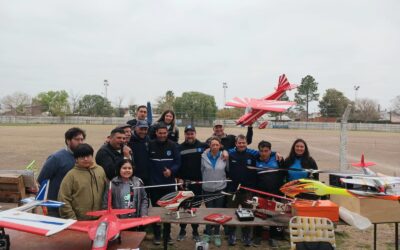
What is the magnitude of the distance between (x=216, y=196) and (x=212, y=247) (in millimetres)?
848

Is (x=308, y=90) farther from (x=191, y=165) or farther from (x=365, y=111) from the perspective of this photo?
(x=191, y=165)

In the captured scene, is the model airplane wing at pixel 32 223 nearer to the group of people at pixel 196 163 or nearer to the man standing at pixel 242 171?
the group of people at pixel 196 163

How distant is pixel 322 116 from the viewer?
7819cm

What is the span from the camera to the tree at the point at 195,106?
67.3 metres

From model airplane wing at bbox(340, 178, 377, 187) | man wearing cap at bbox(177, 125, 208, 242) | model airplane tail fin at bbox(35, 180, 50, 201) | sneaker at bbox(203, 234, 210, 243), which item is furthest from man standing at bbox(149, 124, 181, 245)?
model airplane wing at bbox(340, 178, 377, 187)

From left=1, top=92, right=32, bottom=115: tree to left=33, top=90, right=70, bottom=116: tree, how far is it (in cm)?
418

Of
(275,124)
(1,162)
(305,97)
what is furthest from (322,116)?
(1,162)

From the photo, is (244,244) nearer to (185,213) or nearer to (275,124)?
(185,213)

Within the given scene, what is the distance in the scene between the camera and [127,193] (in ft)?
13.8

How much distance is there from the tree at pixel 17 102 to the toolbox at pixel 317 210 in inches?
4227

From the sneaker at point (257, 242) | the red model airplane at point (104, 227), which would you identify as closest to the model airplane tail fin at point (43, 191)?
the red model airplane at point (104, 227)

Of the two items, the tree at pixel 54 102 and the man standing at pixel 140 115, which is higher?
the tree at pixel 54 102

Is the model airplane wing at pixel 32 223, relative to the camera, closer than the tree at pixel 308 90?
Yes

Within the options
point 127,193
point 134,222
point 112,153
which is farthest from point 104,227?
point 112,153
